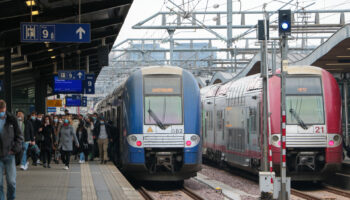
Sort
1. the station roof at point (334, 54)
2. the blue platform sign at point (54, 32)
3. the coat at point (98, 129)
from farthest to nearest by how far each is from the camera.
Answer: the coat at point (98, 129) → the station roof at point (334, 54) → the blue platform sign at point (54, 32)

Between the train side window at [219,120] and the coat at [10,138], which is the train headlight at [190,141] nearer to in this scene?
the train side window at [219,120]

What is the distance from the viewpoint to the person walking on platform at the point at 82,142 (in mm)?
22006

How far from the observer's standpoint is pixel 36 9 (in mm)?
19062

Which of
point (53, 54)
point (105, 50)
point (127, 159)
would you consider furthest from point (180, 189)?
point (53, 54)

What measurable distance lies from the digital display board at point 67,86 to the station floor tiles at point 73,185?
47.0 feet

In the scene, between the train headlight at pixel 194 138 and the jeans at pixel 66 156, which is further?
the jeans at pixel 66 156

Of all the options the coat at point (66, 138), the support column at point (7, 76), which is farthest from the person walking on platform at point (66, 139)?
the support column at point (7, 76)

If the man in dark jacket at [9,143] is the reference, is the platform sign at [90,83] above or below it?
above

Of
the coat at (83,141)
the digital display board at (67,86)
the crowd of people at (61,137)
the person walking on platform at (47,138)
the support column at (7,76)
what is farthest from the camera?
the digital display board at (67,86)

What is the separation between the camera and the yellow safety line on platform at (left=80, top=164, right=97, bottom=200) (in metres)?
12.0

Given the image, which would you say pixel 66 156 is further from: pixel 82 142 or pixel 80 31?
pixel 80 31

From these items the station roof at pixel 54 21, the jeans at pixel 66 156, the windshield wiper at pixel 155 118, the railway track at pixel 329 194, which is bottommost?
the railway track at pixel 329 194

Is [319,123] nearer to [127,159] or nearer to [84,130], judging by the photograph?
[127,159]

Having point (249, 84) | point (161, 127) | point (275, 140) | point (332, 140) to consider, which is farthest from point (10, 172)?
point (249, 84)
